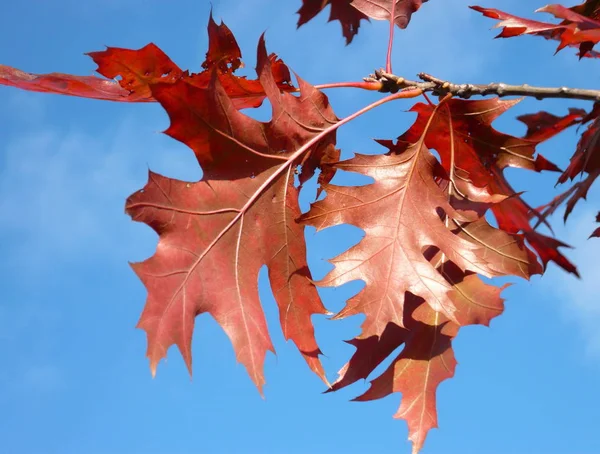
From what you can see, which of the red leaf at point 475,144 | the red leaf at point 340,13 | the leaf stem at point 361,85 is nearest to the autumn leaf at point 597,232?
the red leaf at point 475,144

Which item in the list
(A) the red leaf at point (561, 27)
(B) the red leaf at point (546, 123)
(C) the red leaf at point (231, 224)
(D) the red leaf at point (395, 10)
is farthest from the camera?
(D) the red leaf at point (395, 10)

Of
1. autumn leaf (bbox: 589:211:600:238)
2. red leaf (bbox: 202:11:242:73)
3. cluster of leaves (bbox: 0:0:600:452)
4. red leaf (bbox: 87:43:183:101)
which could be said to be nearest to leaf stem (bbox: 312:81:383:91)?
cluster of leaves (bbox: 0:0:600:452)

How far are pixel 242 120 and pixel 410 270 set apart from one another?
0.53 m

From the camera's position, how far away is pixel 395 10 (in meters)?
2.05

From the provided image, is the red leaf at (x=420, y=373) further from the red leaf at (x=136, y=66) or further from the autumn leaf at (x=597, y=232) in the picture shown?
the red leaf at (x=136, y=66)

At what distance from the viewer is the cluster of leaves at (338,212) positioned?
1567mm

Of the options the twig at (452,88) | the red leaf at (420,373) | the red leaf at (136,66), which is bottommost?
the red leaf at (420,373)

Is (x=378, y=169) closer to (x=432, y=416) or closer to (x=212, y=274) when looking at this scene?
(x=212, y=274)

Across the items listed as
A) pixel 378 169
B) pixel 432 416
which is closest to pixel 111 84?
pixel 378 169

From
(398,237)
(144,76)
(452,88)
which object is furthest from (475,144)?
(144,76)

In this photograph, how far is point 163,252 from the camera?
153 cm

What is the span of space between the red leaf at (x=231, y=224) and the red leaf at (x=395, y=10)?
20.3 inches

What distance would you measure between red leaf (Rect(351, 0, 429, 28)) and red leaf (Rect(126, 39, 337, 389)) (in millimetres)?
516

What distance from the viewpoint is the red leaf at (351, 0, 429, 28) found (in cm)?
205
